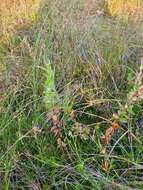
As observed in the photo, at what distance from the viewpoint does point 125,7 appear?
108 inches

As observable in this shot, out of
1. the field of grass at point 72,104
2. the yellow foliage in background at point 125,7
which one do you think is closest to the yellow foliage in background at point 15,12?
the field of grass at point 72,104

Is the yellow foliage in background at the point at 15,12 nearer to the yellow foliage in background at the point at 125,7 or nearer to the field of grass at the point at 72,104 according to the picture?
the field of grass at the point at 72,104

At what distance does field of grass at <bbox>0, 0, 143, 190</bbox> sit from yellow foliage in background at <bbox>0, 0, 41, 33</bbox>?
2 centimetres

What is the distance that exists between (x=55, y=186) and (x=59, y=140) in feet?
0.63

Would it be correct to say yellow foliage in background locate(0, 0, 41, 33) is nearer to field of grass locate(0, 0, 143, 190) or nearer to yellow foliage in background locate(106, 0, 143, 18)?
field of grass locate(0, 0, 143, 190)

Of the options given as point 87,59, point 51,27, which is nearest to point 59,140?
point 87,59

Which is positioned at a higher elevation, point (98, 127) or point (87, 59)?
point (87, 59)

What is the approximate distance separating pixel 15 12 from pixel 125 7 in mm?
758

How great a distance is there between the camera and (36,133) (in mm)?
1746

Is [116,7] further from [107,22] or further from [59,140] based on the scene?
[59,140]

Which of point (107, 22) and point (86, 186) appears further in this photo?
point (107, 22)

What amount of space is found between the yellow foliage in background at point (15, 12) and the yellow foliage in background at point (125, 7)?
0.56 meters

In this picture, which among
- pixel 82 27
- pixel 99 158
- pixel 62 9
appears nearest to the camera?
pixel 99 158

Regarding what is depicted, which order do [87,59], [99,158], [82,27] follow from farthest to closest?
[82,27], [87,59], [99,158]
